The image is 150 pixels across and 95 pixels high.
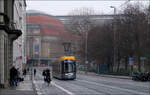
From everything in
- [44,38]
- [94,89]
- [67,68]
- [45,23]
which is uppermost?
[45,23]

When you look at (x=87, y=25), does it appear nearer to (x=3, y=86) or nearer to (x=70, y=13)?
(x=70, y=13)

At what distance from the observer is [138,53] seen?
54188 millimetres

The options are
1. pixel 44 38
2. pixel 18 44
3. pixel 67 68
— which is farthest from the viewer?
pixel 44 38

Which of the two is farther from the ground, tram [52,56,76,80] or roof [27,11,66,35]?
roof [27,11,66,35]

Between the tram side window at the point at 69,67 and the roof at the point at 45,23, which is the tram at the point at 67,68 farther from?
the roof at the point at 45,23

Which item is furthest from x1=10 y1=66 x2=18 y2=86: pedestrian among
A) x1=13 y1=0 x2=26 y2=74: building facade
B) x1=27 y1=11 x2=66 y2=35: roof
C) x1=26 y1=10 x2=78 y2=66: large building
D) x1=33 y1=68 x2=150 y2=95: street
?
x1=27 y1=11 x2=66 y2=35: roof

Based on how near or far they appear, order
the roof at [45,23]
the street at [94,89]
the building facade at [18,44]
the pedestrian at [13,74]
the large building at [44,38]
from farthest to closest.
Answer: the roof at [45,23]
the large building at [44,38]
the building facade at [18,44]
the pedestrian at [13,74]
the street at [94,89]

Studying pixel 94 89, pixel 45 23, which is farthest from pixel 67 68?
pixel 45 23

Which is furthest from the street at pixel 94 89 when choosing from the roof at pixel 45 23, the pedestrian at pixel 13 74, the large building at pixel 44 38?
the roof at pixel 45 23

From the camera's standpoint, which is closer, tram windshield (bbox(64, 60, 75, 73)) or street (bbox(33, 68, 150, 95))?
street (bbox(33, 68, 150, 95))

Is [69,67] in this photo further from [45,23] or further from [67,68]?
[45,23]

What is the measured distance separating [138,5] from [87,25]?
94.8 ft

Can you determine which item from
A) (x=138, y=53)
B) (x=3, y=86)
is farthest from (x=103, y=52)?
(x=3, y=86)

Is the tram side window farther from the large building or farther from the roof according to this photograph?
the roof
